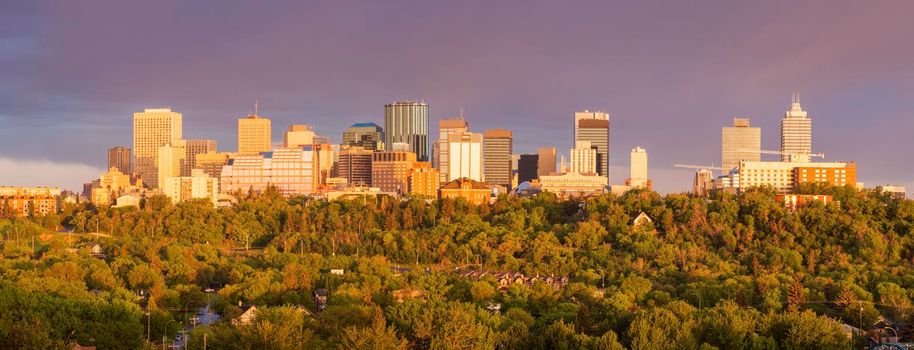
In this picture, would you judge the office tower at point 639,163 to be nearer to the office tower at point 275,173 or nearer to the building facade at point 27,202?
the office tower at point 275,173

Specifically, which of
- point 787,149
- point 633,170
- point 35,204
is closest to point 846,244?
point 35,204

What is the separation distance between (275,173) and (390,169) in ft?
66.0

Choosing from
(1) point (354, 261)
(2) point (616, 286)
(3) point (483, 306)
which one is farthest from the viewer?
(1) point (354, 261)

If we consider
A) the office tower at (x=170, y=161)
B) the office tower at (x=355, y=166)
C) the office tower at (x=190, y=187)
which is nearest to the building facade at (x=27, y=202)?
the office tower at (x=190, y=187)

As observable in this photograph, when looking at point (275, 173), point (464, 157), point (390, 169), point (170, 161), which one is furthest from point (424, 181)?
point (170, 161)

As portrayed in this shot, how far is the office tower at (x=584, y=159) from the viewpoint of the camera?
174 metres

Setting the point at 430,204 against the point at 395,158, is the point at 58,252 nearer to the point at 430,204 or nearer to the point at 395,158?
the point at 430,204

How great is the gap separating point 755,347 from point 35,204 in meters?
83.5

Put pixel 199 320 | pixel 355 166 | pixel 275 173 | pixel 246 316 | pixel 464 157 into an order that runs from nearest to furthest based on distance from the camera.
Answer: pixel 246 316
pixel 199 320
pixel 275 173
pixel 355 166
pixel 464 157

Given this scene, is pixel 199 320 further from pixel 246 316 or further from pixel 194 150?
pixel 194 150

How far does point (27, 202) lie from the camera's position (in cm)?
9956

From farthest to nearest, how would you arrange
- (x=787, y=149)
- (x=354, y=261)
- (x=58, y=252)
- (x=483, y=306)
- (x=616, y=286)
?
(x=787, y=149) < (x=58, y=252) < (x=354, y=261) < (x=616, y=286) < (x=483, y=306)

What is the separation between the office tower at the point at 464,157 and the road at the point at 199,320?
12857cm

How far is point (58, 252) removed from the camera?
189 feet
